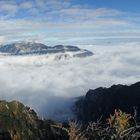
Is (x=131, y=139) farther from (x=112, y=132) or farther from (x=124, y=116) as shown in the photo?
(x=124, y=116)

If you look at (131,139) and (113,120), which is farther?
(113,120)

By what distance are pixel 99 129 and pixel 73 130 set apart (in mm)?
2575

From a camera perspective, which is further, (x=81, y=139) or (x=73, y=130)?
(x=81, y=139)

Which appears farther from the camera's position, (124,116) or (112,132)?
(124,116)

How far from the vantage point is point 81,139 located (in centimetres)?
4547

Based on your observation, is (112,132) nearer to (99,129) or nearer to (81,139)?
(99,129)

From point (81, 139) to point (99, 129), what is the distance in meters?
4.90

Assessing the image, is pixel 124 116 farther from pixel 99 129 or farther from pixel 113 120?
pixel 99 129

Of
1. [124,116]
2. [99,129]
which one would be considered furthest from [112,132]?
[124,116]

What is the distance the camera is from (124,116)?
4519 cm

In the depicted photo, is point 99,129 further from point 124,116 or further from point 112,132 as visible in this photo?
point 124,116

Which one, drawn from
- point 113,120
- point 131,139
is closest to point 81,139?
point 113,120

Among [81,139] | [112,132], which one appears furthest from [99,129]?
[81,139]

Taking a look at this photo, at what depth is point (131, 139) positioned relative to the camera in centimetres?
3988
